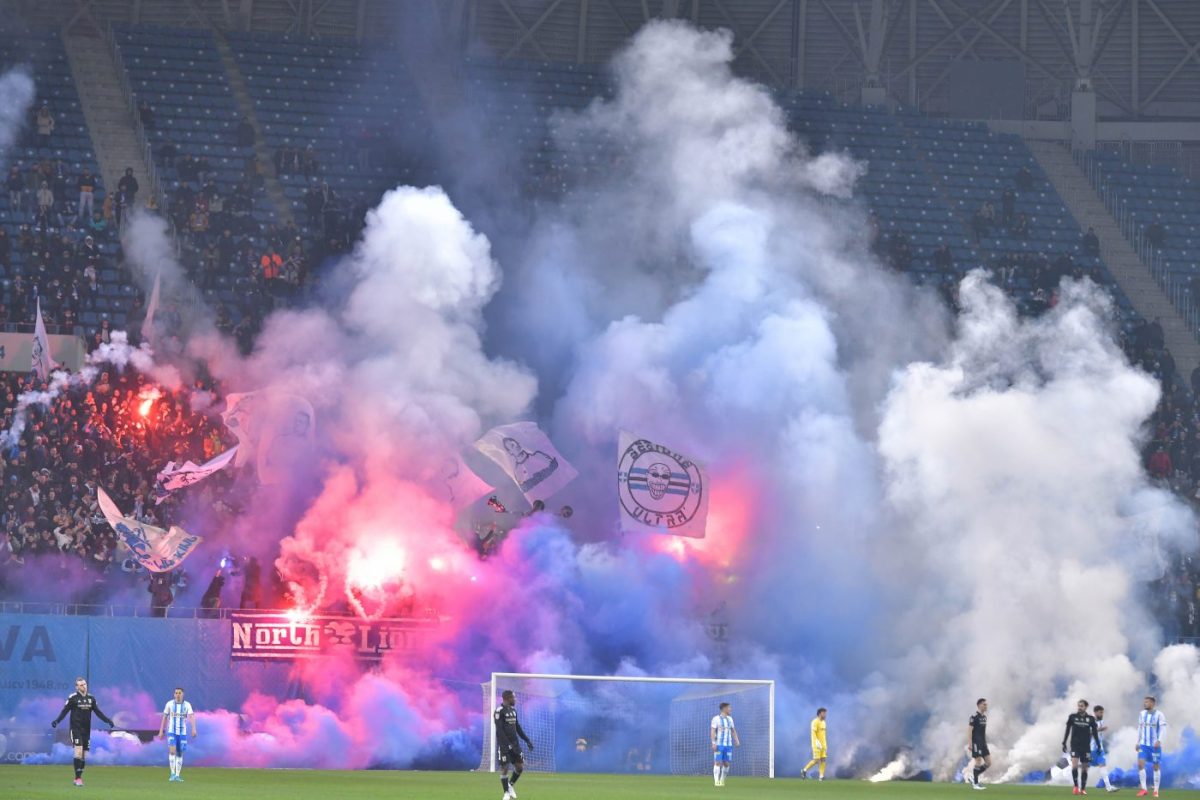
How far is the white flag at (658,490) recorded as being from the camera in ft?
120

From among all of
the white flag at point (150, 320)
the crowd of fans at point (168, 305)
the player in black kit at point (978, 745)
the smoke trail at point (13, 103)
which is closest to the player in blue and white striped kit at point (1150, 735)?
the player in black kit at point (978, 745)

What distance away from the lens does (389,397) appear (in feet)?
120

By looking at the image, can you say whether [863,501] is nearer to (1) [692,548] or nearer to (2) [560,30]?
(1) [692,548]

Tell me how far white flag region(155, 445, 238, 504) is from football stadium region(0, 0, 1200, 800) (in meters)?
0.08

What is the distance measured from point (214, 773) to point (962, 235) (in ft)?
88.9

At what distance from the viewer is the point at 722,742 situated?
3045 centimetres

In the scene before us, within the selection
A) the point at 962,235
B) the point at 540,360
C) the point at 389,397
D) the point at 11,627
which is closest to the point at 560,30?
the point at 962,235

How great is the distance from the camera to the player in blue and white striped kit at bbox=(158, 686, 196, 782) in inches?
1110

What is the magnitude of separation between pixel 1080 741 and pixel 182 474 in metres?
16.0

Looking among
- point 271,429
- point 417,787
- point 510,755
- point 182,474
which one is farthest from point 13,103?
point 510,755

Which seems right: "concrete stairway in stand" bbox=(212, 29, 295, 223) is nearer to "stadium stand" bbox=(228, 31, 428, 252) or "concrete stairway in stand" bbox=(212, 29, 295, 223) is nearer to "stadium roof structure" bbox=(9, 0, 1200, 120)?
"stadium stand" bbox=(228, 31, 428, 252)

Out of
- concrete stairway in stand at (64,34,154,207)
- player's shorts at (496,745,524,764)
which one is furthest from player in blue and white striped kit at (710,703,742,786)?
concrete stairway in stand at (64,34,154,207)

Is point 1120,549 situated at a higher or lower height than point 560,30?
lower

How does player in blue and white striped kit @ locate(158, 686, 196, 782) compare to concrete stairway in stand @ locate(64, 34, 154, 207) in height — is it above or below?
below
